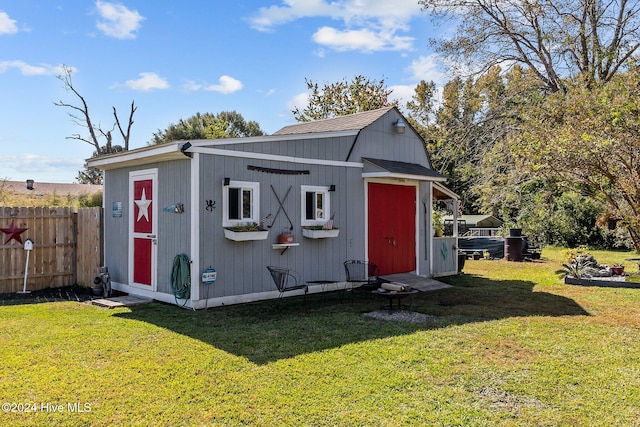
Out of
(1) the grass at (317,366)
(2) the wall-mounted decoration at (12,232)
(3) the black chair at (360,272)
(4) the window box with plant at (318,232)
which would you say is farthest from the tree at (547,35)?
(2) the wall-mounted decoration at (12,232)

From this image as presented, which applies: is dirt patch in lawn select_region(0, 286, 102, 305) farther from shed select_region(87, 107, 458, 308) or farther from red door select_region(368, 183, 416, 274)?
red door select_region(368, 183, 416, 274)

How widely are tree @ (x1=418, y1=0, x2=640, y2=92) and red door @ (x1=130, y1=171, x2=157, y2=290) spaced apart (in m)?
13.1

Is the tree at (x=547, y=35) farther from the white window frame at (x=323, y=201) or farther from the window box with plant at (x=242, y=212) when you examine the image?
the window box with plant at (x=242, y=212)

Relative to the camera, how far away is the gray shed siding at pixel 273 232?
7078mm

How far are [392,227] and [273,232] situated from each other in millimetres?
3238

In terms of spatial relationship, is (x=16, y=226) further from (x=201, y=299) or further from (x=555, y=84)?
(x=555, y=84)

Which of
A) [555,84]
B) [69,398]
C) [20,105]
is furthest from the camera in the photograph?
[20,105]

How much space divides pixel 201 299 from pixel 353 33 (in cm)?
1152

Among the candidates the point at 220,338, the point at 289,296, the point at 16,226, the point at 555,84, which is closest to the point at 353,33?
the point at 555,84

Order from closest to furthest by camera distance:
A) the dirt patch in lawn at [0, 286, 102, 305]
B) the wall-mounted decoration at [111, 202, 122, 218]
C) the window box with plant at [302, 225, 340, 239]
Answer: the dirt patch in lawn at [0, 286, 102, 305] < the window box with plant at [302, 225, 340, 239] < the wall-mounted decoration at [111, 202, 122, 218]

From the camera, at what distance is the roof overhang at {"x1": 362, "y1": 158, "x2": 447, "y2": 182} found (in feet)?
29.9

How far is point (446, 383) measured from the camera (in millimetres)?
3979

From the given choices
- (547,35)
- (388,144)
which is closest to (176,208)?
(388,144)

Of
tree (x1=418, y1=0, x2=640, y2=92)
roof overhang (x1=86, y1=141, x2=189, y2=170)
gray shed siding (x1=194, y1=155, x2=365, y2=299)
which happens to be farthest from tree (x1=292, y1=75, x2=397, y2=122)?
roof overhang (x1=86, y1=141, x2=189, y2=170)
